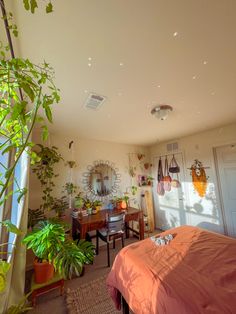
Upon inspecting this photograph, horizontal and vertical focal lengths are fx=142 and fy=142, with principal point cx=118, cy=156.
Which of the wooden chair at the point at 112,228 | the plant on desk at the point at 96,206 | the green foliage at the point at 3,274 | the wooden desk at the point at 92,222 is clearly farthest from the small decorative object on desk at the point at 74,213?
the green foliage at the point at 3,274

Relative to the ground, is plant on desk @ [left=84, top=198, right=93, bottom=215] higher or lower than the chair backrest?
higher

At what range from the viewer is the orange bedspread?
955 mm

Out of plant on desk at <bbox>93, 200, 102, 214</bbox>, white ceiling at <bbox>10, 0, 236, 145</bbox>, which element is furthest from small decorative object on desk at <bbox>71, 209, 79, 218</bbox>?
white ceiling at <bbox>10, 0, 236, 145</bbox>

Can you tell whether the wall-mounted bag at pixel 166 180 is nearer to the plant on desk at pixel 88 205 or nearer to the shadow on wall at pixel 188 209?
the shadow on wall at pixel 188 209

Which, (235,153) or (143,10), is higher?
(143,10)

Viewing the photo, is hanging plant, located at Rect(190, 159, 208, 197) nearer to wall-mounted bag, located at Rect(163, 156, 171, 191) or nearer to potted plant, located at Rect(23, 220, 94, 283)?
wall-mounted bag, located at Rect(163, 156, 171, 191)

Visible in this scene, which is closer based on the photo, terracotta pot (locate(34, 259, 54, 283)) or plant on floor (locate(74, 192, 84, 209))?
terracotta pot (locate(34, 259, 54, 283))

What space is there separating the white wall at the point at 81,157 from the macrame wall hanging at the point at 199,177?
1.48 metres

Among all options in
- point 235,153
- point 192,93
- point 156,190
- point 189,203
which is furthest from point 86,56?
point 156,190

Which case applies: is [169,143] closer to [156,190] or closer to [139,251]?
[156,190]

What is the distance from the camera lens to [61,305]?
165 cm

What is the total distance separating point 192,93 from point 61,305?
284cm

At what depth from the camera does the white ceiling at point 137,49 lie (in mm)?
793

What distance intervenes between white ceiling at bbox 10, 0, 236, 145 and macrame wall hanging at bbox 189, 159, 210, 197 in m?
1.51
